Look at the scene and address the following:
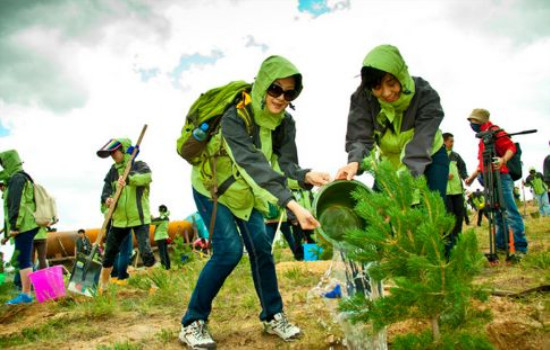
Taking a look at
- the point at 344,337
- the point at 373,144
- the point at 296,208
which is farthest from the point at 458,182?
the point at 296,208

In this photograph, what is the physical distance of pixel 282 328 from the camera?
2975 millimetres

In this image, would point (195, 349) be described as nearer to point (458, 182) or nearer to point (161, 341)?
point (161, 341)

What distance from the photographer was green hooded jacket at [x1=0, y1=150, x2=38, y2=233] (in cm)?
571

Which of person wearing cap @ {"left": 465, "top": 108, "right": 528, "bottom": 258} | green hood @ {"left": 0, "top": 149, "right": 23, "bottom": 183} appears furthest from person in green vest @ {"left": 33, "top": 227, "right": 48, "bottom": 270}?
person wearing cap @ {"left": 465, "top": 108, "right": 528, "bottom": 258}

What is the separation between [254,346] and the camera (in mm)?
2955

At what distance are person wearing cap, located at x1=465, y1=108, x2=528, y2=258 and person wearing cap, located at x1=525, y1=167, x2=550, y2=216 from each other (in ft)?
34.4

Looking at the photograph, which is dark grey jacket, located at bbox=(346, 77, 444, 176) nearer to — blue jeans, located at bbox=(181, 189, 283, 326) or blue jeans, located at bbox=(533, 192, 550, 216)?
blue jeans, located at bbox=(181, 189, 283, 326)

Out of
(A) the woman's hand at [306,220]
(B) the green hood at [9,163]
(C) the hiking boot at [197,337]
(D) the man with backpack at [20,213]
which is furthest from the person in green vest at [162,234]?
(A) the woman's hand at [306,220]

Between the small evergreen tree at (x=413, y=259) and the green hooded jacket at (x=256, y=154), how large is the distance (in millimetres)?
680

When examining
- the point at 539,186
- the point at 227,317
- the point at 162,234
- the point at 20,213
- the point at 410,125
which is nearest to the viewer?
the point at 410,125

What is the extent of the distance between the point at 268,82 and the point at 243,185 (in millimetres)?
651

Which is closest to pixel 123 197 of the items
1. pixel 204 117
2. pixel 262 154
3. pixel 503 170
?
pixel 204 117

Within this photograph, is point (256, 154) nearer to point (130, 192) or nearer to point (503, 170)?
point (130, 192)

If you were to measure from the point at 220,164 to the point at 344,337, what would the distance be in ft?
4.34
